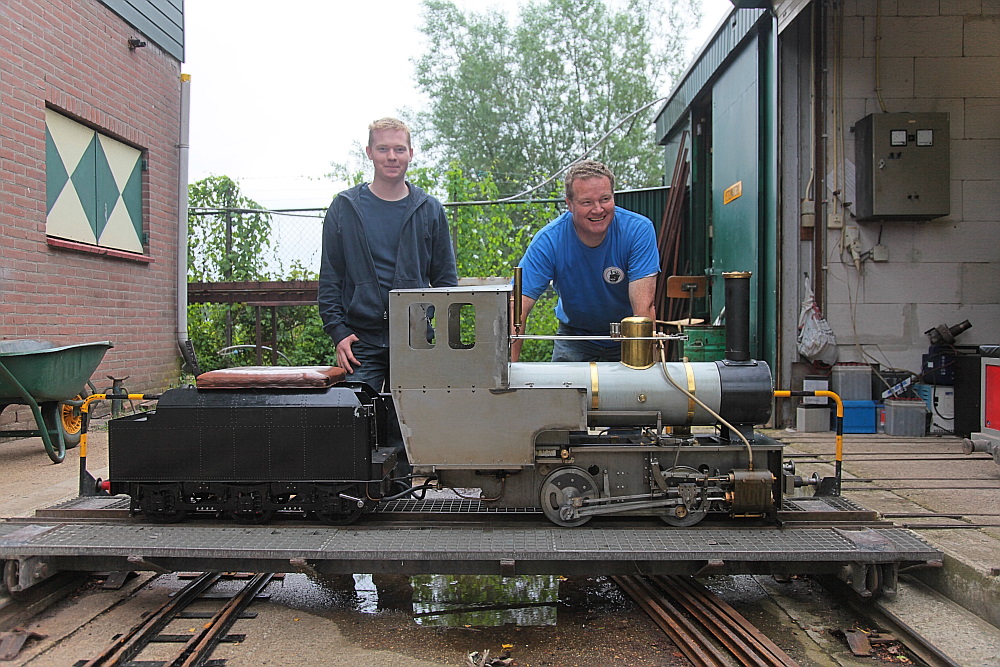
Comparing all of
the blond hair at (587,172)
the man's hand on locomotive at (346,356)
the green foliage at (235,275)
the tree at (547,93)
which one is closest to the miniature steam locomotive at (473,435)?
the man's hand on locomotive at (346,356)

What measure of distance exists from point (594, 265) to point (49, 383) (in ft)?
15.8

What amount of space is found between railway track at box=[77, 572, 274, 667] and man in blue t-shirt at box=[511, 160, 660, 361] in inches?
80.4

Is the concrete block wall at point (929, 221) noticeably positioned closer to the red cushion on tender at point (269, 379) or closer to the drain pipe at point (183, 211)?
the red cushion on tender at point (269, 379)

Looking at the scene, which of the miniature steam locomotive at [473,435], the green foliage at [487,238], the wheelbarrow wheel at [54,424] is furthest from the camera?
the green foliage at [487,238]

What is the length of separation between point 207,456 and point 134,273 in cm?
673

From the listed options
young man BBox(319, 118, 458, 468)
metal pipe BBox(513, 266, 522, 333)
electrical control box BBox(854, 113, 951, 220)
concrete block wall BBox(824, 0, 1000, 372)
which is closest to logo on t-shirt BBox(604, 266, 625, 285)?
metal pipe BBox(513, 266, 522, 333)

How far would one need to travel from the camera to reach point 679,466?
4.11 m

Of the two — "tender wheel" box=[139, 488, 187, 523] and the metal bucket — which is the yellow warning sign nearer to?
the metal bucket

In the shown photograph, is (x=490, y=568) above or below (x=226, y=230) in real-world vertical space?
below

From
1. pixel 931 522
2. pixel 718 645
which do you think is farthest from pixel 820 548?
pixel 931 522

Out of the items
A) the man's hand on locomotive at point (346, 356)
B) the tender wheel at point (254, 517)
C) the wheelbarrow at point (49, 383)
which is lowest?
the tender wheel at point (254, 517)

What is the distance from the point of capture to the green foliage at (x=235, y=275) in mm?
12266

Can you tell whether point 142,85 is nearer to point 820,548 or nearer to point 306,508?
point 306,508

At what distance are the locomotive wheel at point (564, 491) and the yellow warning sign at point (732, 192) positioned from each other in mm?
6360
